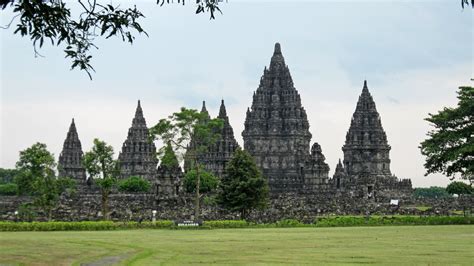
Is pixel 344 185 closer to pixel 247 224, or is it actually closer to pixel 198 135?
pixel 198 135

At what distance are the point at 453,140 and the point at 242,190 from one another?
19.5 m

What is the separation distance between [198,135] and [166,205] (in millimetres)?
18028

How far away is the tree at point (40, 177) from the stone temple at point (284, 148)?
38.6m

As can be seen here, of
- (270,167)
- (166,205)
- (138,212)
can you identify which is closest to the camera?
(138,212)

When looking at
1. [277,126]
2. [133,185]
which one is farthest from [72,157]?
[277,126]

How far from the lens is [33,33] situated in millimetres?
16234

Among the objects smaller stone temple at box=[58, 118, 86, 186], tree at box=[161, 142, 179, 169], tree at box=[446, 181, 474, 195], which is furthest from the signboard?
tree at box=[446, 181, 474, 195]

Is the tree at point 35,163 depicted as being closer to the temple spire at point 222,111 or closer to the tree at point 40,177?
the tree at point 40,177

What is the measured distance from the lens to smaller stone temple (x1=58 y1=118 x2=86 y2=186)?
4996 inches

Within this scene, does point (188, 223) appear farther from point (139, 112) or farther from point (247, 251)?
point (139, 112)

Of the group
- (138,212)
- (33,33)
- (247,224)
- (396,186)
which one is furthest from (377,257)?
(396,186)

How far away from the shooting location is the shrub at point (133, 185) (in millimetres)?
114688

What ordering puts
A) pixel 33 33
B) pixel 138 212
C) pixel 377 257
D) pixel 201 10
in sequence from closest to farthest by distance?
pixel 33 33
pixel 201 10
pixel 377 257
pixel 138 212

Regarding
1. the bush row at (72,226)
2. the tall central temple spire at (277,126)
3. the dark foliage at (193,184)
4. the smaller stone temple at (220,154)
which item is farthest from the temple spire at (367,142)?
the bush row at (72,226)
